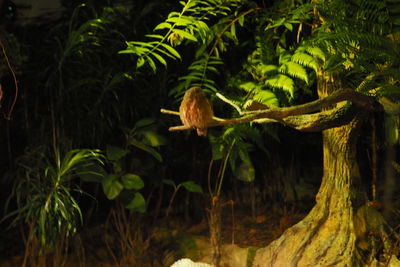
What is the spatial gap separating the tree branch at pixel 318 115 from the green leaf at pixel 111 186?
50.2 inches

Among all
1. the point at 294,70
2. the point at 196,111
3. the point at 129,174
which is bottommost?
the point at 129,174

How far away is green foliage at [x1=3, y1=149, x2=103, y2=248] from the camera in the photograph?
8.22 ft

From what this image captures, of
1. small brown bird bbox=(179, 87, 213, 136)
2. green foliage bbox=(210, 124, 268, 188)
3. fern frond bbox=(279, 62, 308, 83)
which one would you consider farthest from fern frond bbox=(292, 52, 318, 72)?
small brown bird bbox=(179, 87, 213, 136)

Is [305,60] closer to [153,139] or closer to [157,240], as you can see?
[153,139]

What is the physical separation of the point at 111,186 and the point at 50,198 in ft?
1.37

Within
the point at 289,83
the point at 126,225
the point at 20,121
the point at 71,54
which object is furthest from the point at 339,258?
the point at 20,121

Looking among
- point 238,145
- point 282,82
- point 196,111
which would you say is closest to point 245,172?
point 238,145

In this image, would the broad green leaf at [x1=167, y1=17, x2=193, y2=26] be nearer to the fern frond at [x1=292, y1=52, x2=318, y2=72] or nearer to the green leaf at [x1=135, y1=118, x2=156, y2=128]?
the fern frond at [x1=292, y1=52, x2=318, y2=72]

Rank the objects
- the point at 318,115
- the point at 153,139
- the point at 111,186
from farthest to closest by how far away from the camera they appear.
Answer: the point at 153,139, the point at 111,186, the point at 318,115

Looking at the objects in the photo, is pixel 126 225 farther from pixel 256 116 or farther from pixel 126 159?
pixel 256 116

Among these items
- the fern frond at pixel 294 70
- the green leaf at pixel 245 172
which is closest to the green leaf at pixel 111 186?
the green leaf at pixel 245 172

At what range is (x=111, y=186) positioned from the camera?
2842mm

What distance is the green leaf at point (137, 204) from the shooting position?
2896mm

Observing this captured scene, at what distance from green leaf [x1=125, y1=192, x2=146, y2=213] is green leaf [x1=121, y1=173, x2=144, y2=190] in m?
0.07
